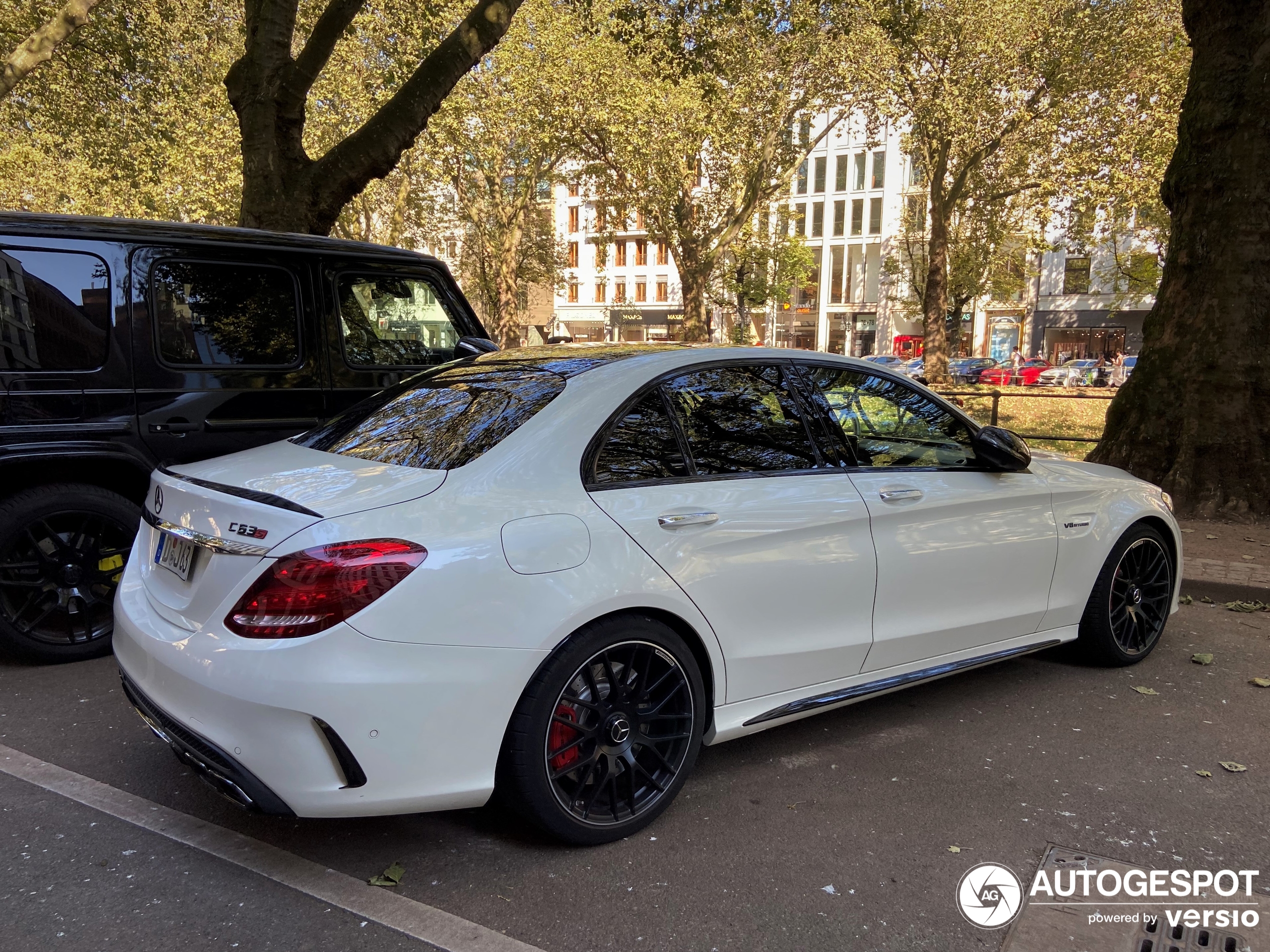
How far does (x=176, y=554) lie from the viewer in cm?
292

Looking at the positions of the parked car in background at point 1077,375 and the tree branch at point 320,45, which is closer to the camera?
the tree branch at point 320,45

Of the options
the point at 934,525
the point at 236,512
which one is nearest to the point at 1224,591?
the point at 934,525

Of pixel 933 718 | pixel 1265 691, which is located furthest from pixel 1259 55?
pixel 933 718

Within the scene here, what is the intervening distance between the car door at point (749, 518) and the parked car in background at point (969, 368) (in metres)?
39.8

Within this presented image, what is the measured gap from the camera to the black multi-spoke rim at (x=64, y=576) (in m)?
4.35

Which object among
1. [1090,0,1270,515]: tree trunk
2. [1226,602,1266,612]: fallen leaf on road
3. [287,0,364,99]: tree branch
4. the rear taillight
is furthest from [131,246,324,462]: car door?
[1090,0,1270,515]: tree trunk

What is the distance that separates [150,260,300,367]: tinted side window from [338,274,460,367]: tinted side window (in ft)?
1.07

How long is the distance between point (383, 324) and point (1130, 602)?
4412mm

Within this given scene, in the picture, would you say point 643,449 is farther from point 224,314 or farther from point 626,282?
point 626,282

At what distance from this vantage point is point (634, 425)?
319cm

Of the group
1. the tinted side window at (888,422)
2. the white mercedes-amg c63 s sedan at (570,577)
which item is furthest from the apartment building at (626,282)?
the white mercedes-amg c63 s sedan at (570,577)

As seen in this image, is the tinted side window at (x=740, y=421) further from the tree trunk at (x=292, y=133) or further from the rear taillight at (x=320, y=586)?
the tree trunk at (x=292, y=133)

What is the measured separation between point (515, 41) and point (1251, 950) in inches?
983

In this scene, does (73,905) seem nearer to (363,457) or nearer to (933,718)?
(363,457)
